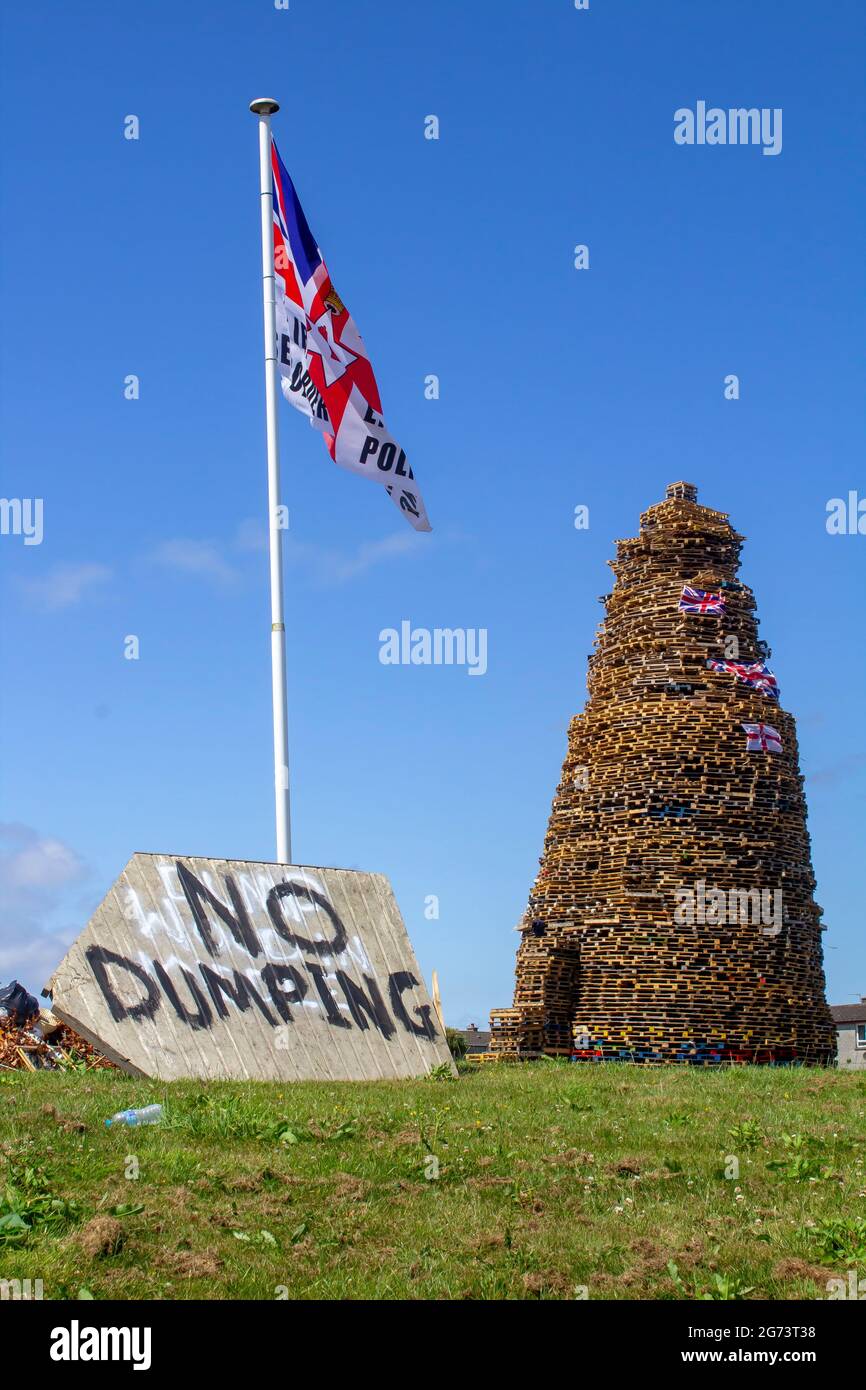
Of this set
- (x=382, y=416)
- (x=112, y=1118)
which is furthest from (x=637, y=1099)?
(x=382, y=416)

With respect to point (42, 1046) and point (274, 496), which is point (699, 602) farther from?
point (42, 1046)

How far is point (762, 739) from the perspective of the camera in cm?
2969

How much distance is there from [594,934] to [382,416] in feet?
37.6

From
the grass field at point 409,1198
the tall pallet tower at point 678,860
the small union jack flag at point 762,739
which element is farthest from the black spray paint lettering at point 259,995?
the small union jack flag at point 762,739

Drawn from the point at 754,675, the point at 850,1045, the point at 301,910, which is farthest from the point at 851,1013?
the point at 301,910

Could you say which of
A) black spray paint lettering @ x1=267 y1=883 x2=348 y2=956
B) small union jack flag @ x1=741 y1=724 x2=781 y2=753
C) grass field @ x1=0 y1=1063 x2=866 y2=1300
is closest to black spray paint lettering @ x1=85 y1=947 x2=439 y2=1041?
black spray paint lettering @ x1=267 y1=883 x2=348 y2=956

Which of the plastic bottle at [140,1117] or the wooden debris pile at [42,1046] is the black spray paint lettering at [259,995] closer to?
the wooden debris pile at [42,1046]

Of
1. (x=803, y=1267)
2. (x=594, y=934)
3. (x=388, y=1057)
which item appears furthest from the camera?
(x=594, y=934)

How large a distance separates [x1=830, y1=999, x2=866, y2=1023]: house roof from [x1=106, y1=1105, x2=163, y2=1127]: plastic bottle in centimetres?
6027

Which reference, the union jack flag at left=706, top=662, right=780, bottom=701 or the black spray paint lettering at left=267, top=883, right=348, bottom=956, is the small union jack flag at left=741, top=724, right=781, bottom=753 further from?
the black spray paint lettering at left=267, top=883, right=348, bottom=956

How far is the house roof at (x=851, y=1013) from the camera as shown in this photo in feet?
228
